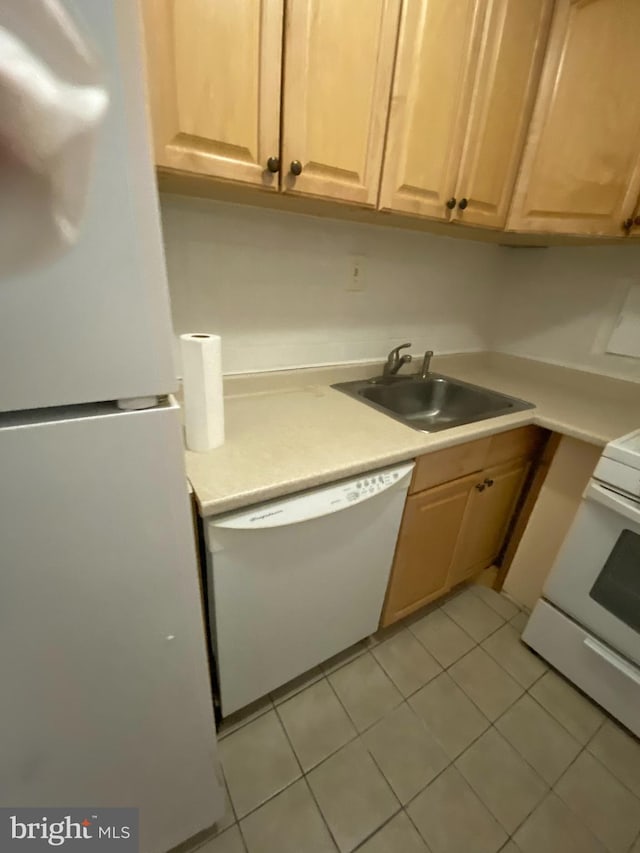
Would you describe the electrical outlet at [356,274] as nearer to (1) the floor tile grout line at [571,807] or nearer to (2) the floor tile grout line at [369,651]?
(2) the floor tile grout line at [369,651]

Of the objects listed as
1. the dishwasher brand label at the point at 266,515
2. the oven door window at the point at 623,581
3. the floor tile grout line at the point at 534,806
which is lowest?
the floor tile grout line at the point at 534,806

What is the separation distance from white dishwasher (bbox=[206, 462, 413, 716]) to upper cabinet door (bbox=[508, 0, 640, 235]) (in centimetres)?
105

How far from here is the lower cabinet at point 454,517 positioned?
3.79 feet

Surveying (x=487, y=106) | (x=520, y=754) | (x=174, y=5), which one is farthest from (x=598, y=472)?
(x=174, y=5)

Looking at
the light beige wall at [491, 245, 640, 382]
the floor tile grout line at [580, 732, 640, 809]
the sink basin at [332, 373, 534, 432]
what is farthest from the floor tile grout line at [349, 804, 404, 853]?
the light beige wall at [491, 245, 640, 382]

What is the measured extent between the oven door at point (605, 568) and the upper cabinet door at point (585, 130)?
0.92 meters

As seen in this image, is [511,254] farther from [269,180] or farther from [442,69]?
[269,180]

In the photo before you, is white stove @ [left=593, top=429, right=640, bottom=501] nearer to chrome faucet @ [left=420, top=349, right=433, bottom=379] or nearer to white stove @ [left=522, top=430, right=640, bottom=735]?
white stove @ [left=522, top=430, right=640, bottom=735]

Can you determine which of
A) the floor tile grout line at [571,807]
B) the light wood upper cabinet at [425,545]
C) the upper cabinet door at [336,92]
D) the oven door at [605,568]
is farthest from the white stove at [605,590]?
the upper cabinet door at [336,92]

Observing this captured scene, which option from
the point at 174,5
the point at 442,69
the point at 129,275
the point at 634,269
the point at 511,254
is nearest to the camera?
the point at 129,275

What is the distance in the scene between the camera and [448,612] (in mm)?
1551

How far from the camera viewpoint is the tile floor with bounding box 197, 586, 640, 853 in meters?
0.93

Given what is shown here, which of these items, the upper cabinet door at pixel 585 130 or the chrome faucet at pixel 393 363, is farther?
the chrome faucet at pixel 393 363

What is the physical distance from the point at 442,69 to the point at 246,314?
0.86 metres
